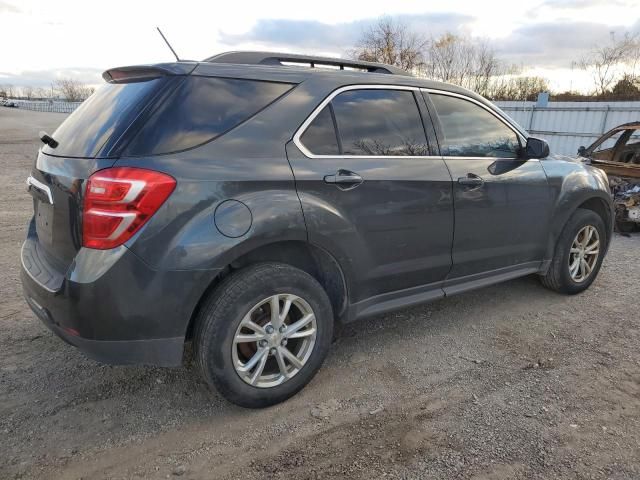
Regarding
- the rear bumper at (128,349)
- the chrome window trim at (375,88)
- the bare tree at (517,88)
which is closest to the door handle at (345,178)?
the chrome window trim at (375,88)

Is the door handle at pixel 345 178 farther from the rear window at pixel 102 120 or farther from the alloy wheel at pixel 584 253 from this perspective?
the alloy wheel at pixel 584 253

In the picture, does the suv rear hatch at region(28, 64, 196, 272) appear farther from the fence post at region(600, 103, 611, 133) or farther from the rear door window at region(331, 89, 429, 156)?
the fence post at region(600, 103, 611, 133)

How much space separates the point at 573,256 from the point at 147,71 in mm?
3848

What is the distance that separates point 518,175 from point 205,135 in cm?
245

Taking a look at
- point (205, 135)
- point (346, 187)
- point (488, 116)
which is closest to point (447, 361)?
point (346, 187)

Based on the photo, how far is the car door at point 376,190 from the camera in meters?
2.73

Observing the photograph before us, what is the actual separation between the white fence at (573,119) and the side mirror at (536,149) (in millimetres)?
10634

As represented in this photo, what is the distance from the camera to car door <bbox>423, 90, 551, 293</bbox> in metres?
3.38

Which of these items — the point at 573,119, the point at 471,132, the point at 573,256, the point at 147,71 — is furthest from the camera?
the point at 573,119

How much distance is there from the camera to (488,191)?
137 inches

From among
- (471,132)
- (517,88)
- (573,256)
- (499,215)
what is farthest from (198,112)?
(517,88)

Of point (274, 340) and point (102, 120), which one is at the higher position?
point (102, 120)

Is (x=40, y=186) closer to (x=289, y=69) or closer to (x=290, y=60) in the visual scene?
(x=289, y=69)

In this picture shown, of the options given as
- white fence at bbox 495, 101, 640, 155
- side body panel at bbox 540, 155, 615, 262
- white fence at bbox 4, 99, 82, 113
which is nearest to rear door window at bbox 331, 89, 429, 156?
side body panel at bbox 540, 155, 615, 262
